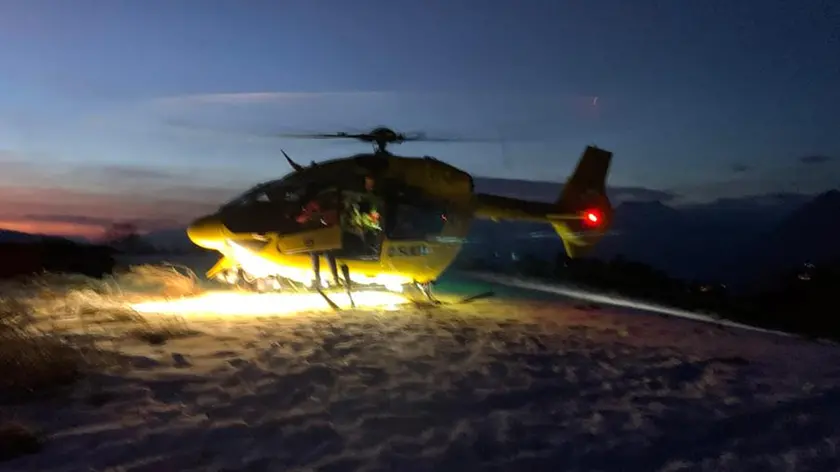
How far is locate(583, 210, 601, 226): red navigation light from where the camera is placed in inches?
610

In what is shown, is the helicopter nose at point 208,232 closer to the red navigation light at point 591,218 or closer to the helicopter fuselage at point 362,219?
the helicopter fuselage at point 362,219

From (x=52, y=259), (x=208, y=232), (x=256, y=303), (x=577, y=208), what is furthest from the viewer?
(x=52, y=259)

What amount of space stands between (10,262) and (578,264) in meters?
19.3

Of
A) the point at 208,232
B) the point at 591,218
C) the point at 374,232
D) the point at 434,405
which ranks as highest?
the point at 591,218

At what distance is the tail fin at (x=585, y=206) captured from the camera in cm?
1541

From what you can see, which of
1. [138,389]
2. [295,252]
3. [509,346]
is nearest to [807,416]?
[509,346]

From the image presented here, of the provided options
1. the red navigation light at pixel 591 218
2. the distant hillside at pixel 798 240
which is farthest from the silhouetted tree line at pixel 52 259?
the distant hillside at pixel 798 240

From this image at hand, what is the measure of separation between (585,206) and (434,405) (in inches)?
414

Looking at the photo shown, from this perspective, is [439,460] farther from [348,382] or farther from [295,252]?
[295,252]

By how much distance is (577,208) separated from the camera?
15727 mm

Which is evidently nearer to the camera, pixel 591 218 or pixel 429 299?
pixel 429 299

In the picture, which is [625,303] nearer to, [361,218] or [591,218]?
[591,218]

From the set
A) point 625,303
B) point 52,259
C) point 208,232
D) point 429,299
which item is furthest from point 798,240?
point 52,259

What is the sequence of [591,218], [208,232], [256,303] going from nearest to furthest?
1. [256,303]
2. [208,232]
3. [591,218]
